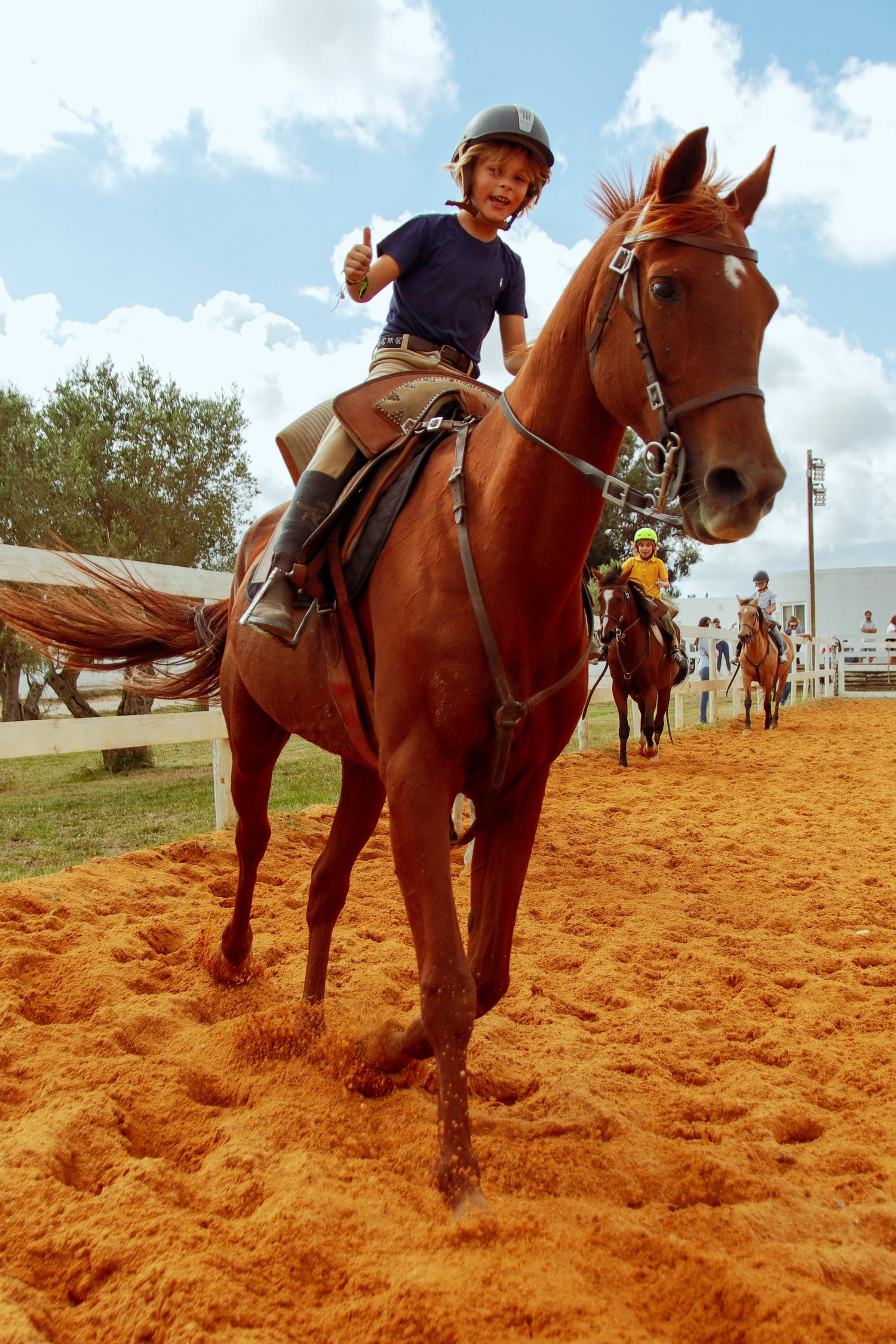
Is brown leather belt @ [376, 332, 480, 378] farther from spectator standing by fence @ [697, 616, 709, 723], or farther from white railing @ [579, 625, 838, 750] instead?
spectator standing by fence @ [697, 616, 709, 723]

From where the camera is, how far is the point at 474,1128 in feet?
8.31

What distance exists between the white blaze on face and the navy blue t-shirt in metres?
1.40

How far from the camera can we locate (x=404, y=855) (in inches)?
89.2

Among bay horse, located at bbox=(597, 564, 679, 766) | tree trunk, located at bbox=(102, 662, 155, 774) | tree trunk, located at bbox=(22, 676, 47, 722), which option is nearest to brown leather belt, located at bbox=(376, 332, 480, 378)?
bay horse, located at bbox=(597, 564, 679, 766)

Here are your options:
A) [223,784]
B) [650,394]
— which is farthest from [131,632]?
[650,394]

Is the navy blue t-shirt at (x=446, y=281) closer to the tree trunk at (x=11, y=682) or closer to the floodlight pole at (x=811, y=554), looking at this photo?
the tree trunk at (x=11, y=682)

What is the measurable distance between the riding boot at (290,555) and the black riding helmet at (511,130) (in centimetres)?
126

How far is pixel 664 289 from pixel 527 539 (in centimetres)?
69

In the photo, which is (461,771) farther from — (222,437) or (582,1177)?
(222,437)

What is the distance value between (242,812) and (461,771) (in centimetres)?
189

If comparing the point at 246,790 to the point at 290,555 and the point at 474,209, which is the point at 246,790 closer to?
the point at 290,555

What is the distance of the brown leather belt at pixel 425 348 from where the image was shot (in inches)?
125

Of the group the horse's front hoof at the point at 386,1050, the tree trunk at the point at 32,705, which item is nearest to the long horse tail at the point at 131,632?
the horse's front hoof at the point at 386,1050

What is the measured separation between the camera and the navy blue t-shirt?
3043 mm
